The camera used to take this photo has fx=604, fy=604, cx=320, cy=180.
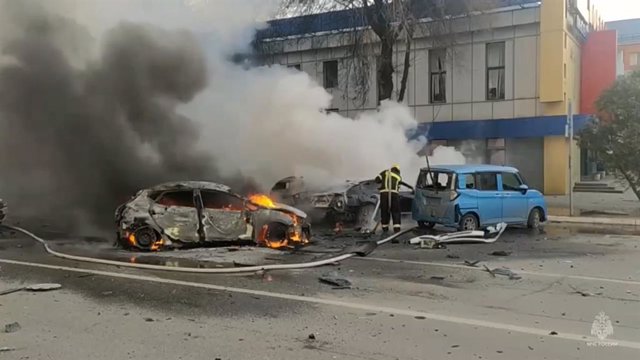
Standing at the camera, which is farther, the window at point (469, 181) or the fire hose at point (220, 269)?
the window at point (469, 181)

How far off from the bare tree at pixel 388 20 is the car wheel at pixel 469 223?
948cm

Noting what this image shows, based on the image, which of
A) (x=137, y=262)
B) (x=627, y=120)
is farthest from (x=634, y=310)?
(x=627, y=120)

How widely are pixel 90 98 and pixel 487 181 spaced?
10354mm

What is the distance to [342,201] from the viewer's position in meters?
14.0

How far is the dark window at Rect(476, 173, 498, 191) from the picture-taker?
13.2m

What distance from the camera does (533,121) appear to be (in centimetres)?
2380

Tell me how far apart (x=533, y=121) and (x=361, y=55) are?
733cm

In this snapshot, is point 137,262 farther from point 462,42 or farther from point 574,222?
point 462,42

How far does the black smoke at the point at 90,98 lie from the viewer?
50.7 feet

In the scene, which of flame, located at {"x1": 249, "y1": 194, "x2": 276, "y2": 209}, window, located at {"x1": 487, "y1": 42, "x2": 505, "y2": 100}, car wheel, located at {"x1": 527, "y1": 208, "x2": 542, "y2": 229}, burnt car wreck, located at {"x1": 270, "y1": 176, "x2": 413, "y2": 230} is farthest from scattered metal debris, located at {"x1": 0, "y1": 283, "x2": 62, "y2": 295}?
window, located at {"x1": 487, "y1": 42, "x2": 505, "y2": 100}

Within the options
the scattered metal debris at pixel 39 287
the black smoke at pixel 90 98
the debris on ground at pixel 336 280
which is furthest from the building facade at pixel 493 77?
the scattered metal debris at pixel 39 287

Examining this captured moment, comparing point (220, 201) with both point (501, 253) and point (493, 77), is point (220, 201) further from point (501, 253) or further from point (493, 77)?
point (493, 77)

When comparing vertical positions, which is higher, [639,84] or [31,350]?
[639,84]

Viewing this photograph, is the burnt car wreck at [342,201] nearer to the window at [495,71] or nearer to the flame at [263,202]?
the flame at [263,202]
